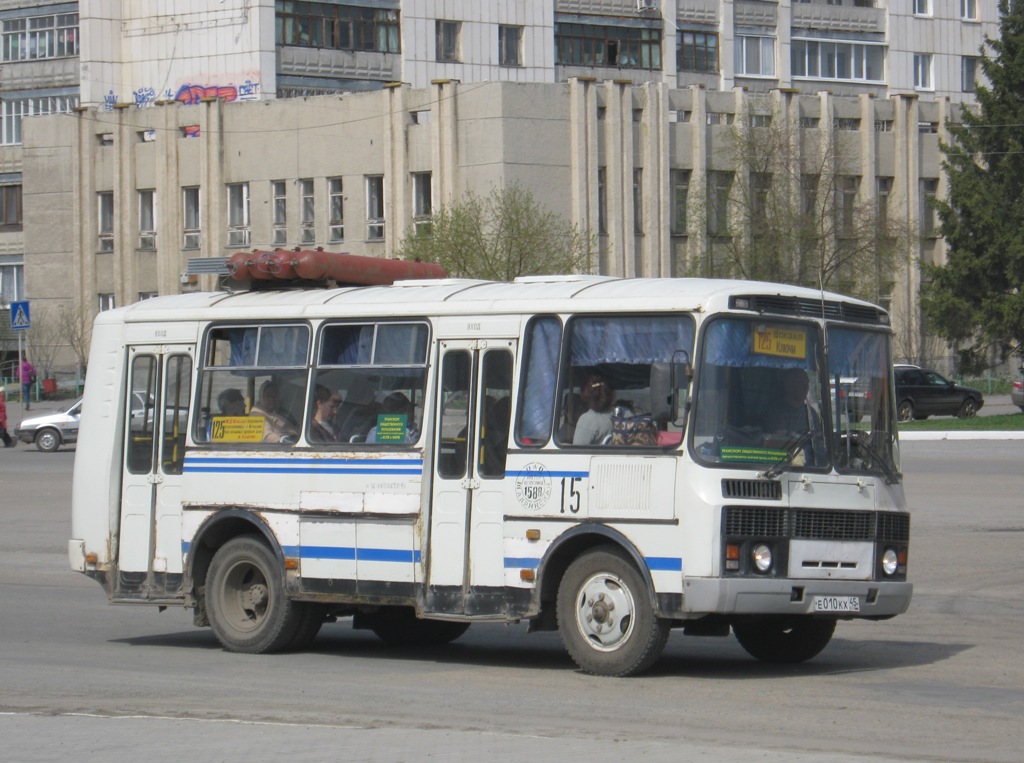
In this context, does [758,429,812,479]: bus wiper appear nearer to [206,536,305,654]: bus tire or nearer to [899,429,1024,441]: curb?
[206,536,305,654]: bus tire

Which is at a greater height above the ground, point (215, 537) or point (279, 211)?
point (279, 211)

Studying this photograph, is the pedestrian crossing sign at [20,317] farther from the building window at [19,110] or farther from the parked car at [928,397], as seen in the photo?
the building window at [19,110]

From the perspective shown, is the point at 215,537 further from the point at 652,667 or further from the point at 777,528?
the point at 777,528

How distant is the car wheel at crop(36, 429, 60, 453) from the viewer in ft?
142

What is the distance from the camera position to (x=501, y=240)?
52.6 meters

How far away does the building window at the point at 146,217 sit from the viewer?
6588 centimetres

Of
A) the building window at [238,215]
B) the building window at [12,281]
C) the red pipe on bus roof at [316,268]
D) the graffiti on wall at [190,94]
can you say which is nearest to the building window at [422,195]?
the building window at [238,215]

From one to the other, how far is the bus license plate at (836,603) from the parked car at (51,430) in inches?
1357

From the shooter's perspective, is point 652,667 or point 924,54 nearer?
point 652,667

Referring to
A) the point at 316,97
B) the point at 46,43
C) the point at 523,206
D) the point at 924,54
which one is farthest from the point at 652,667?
the point at 924,54

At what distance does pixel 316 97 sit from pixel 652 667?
51.9m

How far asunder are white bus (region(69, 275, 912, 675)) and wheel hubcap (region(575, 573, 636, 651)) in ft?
0.06

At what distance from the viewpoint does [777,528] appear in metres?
10.8

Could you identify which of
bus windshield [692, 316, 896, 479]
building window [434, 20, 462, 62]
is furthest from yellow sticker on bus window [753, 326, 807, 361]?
building window [434, 20, 462, 62]
